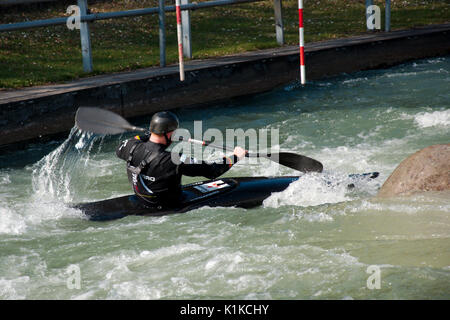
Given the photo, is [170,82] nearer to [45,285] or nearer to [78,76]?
[78,76]

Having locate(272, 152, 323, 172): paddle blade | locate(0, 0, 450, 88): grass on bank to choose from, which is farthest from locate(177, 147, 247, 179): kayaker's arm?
locate(0, 0, 450, 88): grass on bank

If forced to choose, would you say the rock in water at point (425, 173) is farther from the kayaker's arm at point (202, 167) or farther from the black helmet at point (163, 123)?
the black helmet at point (163, 123)

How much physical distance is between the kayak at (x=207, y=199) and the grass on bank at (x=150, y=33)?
3.83m

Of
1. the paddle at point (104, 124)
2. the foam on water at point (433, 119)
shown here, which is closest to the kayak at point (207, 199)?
the paddle at point (104, 124)

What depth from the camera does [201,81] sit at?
10117mm

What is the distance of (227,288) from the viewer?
4707 mm

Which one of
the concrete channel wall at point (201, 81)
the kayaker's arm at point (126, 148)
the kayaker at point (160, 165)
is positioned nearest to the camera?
the kayaker at point (160, 165)

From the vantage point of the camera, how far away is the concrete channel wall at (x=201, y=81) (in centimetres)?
871

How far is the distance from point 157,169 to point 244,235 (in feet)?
3.13

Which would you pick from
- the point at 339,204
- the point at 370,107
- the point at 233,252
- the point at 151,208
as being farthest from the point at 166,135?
the point at 370,107

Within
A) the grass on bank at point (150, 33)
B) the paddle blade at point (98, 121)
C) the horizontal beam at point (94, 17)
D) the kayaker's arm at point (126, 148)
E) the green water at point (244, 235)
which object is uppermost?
the horizontal beam at point (94, 17)

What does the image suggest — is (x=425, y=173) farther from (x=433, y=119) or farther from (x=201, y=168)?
(x=433, y=119)

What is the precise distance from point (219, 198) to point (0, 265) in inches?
79.1

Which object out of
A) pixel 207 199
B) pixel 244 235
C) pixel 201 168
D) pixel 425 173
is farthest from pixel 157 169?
pixel 425 173
